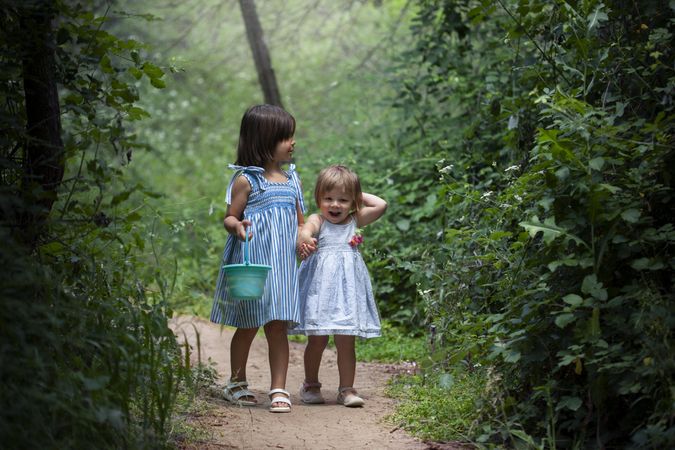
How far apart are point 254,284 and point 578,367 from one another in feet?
5.71

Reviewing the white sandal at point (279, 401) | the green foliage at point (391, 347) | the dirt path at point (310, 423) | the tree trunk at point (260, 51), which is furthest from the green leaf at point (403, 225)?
the tree trunk at point (260, 51)

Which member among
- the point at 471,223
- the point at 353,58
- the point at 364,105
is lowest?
the point at 471,223

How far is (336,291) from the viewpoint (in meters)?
5.05

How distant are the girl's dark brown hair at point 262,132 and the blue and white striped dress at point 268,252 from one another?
0.08m

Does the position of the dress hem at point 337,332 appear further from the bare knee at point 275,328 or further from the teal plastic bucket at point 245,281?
the teal plastic bucket at point 245,281

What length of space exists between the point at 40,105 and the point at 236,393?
6.52ft

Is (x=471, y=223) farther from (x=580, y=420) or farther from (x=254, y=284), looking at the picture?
(x=580, y=420)

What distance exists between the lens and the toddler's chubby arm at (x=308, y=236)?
16.8ft

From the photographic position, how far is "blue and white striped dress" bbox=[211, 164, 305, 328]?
493 cm

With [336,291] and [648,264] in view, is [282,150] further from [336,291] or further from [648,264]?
[648,264]

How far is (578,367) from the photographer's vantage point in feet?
11.4

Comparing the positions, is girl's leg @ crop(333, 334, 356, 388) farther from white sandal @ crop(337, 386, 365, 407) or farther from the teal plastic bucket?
the teal plastic bucket

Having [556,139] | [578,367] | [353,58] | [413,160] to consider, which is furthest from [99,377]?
[353,58]

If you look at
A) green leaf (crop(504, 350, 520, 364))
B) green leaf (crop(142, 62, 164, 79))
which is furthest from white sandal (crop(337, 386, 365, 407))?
green leaf (crop(142, 62, 164, 79))
